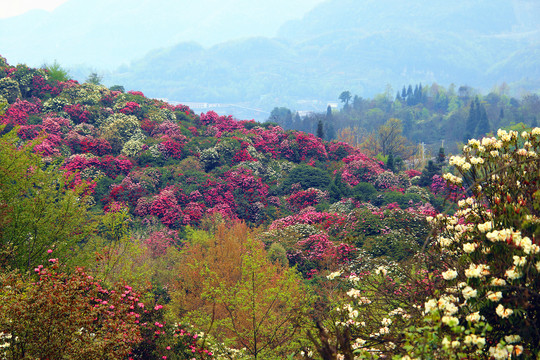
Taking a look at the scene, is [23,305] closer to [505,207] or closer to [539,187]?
[505,207]

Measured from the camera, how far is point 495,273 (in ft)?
25.1

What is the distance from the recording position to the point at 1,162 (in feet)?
57.3

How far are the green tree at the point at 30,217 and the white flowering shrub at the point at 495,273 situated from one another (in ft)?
42.4

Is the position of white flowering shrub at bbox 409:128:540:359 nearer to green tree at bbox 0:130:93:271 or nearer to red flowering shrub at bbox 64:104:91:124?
green tree at bbox 0:130:93:271

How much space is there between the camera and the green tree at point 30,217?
16.2 m

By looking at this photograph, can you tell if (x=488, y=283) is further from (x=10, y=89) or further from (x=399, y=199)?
(x=10, y=89)

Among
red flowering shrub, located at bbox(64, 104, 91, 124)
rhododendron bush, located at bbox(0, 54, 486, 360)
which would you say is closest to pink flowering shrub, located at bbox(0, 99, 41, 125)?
rhododendron bush, located at bbox(0, 54, 486, 360)

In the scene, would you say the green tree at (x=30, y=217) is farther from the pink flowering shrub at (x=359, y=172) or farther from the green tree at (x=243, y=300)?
the pink flowering shrub at (x=359, y=172)

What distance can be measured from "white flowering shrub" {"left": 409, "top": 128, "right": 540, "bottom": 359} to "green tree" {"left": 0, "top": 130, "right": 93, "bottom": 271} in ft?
42.4

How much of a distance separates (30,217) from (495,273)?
14787 millimetres

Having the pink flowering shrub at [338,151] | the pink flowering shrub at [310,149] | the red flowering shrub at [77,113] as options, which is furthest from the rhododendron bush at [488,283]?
the red flowering shrub at [77,113]

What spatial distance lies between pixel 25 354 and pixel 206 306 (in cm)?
1220

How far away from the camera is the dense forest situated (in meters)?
7.86

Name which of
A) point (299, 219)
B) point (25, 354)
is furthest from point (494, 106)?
point (25, 354)
